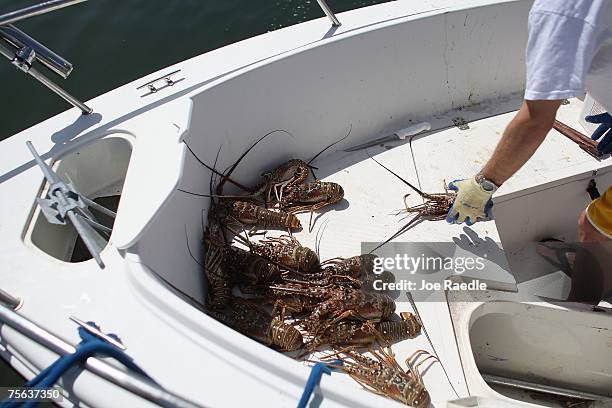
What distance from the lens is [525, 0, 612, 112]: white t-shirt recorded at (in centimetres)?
163

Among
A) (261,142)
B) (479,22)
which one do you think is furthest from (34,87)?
(479,22)

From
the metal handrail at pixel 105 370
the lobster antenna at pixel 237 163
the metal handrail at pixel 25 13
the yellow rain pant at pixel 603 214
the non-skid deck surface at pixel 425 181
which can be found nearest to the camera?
the metal handrail at pixel 105 370

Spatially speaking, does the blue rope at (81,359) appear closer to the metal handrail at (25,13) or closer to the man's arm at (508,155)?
the metal handrail at (25,13)

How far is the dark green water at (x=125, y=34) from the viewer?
209 inches

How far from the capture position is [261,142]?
3283 millimetres

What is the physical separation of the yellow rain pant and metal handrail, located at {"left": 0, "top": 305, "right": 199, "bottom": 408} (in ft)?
7.26

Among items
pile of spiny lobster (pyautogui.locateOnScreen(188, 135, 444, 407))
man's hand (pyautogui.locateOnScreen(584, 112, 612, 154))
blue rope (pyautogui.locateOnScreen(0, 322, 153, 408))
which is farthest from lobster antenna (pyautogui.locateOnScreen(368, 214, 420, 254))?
blue rope (pyautogui.locateOnScreen(0, 322, 153, 408))

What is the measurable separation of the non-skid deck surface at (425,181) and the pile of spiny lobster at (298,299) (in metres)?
0.14

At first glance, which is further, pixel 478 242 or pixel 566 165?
pixel 566 165

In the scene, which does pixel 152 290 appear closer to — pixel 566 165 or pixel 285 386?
pixel 285 386

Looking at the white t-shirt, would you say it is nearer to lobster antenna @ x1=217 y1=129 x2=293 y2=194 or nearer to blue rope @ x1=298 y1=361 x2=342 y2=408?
blue rope @ x1=298 y1=361 x2=342 y2=408

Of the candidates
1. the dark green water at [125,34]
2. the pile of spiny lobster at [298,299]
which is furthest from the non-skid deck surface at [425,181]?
the dark green water at [125,34]

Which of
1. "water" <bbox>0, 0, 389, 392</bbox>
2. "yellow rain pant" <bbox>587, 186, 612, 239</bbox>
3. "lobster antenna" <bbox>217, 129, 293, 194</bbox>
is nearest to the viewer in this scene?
"yellow rain pant" <bbox>587, 186, 612, 239</bbox>

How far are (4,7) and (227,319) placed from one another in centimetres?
573
